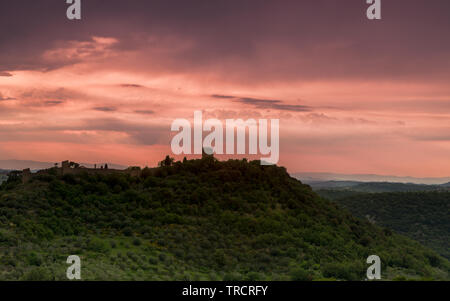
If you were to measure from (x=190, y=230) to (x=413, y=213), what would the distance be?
3712 inches

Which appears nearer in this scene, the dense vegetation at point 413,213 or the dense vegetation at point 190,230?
the dense vegetation at point 190,230

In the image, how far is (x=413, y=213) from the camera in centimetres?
12912

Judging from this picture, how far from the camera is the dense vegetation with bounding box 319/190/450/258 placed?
11562 cm

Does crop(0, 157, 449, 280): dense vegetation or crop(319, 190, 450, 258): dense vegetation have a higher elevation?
crop(0, 157, 449, 280): dense vegetation

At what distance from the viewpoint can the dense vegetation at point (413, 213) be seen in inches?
4552

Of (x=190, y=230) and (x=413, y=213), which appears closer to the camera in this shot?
(x=190, y=230)

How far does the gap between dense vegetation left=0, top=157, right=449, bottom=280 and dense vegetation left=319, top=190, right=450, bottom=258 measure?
48.9 metres

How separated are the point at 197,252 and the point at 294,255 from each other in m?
10.2

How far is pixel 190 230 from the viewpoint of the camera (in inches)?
1993

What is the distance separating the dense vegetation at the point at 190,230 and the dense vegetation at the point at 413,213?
160ft

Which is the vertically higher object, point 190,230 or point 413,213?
point 190,230
